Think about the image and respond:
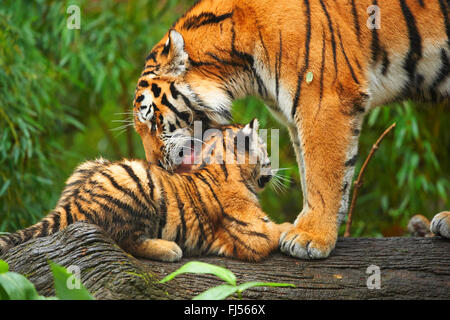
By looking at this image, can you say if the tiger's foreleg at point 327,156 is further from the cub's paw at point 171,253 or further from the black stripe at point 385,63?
the cub's paw at point 171,253

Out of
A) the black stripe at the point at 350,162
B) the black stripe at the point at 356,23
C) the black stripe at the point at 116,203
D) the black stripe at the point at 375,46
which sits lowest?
the black stripe at the point at 116,203

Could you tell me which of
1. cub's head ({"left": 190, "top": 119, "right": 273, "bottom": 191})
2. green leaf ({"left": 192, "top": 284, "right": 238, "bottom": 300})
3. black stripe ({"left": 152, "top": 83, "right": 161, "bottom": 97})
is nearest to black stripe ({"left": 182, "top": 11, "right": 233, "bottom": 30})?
black stripe ({"left": 152, "top": 83, "right": 161, "bottom": 97})

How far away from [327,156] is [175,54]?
1010mm

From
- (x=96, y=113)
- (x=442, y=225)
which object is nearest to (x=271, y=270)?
(x=442, y=225)

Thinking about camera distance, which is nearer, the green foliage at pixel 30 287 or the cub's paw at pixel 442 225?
the green foliage at pixel 30 287

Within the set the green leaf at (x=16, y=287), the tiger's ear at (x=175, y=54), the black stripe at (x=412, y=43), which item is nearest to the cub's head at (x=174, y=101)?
the tiger's ear at (x=175, y=54)

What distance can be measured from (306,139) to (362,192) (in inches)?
143

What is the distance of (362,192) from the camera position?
631 centimetres

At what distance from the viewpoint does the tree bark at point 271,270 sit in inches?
87.6

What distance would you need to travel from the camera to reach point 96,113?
267 inches

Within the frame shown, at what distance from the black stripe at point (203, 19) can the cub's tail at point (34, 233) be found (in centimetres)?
136

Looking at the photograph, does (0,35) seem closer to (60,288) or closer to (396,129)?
(60,288)

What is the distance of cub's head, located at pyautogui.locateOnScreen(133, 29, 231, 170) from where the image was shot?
10.3ft

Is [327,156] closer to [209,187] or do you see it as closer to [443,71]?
[209,187]
